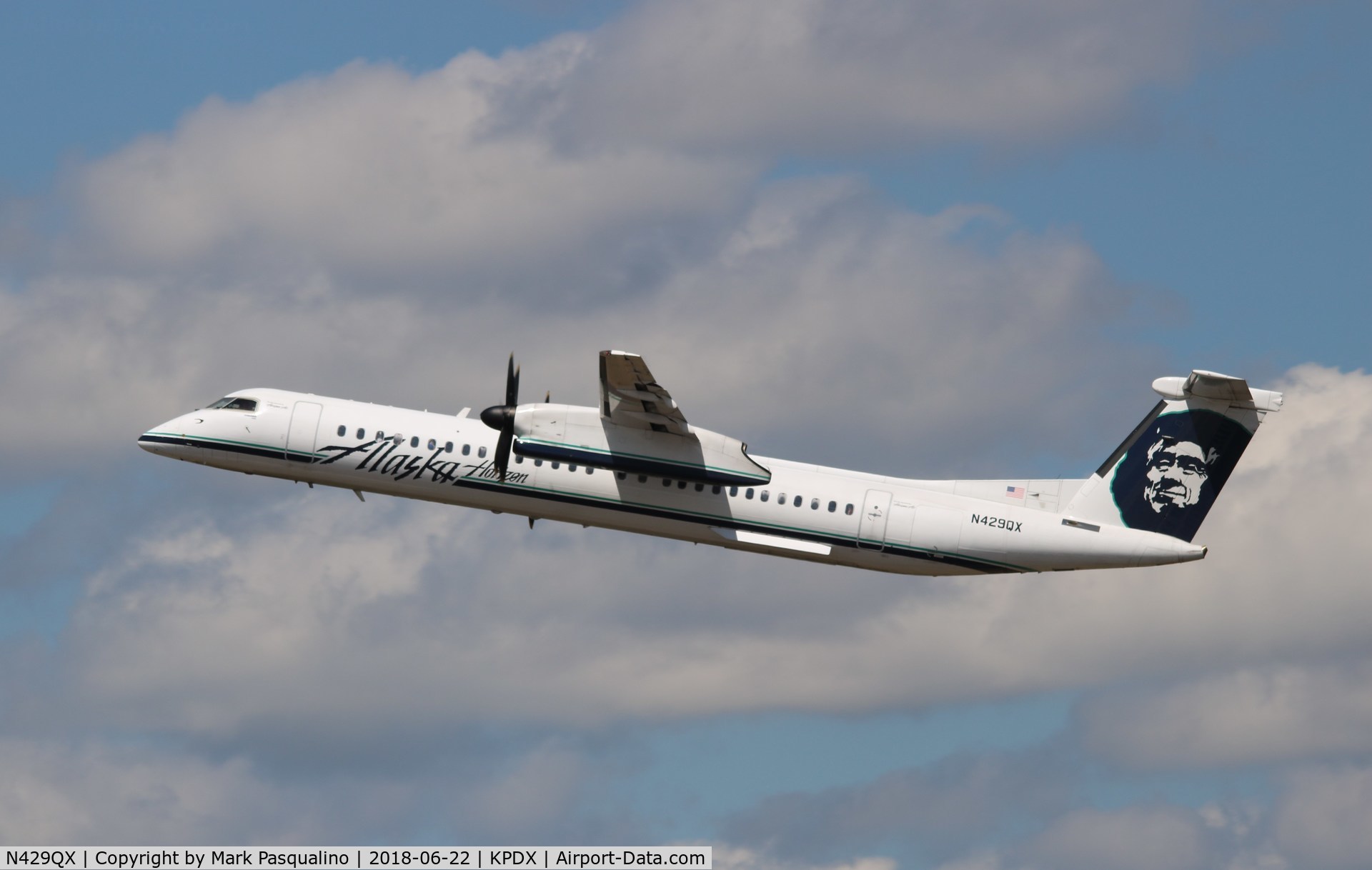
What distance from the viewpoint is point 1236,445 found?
1828 inches

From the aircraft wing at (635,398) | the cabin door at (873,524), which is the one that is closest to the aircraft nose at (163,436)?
the aircraft wing at (635,398)

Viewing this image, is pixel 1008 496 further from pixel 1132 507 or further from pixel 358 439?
pixel 358 439

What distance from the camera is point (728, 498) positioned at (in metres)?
45.7

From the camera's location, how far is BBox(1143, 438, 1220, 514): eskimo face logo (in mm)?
46625

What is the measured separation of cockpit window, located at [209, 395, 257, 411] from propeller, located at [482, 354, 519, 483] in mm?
7340

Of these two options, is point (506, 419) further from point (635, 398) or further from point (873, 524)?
point (873, 524)

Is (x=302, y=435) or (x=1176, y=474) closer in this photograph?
(x=1176, y=474)

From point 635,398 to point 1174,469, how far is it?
609 inches

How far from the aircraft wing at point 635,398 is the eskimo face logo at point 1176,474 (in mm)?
13296

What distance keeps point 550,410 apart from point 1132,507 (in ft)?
54.4

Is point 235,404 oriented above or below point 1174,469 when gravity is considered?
above

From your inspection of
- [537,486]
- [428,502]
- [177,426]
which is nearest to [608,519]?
[537,486]

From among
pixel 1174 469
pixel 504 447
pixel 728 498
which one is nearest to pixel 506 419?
pixel 504 447

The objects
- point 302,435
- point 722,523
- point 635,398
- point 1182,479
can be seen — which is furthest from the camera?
point 302,435
